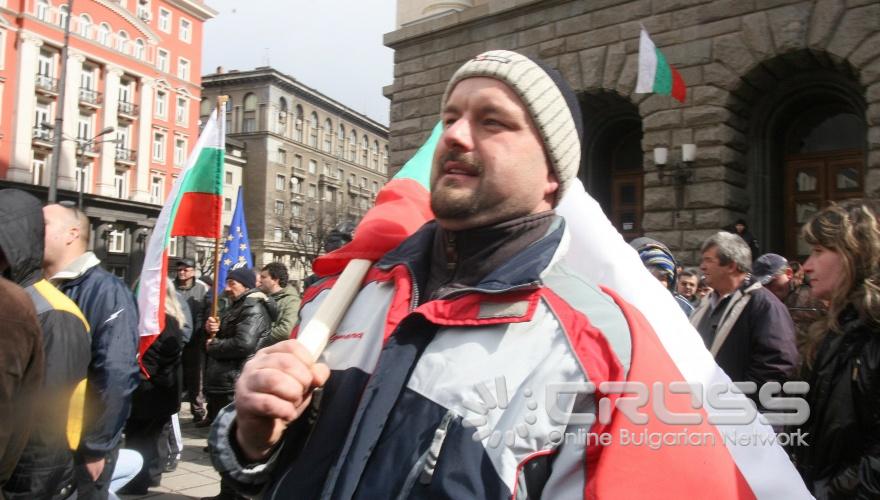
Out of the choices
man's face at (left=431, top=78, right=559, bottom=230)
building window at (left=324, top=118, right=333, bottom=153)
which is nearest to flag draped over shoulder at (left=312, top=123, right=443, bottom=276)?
man's face at (left=431, top=78, right=559, bottom=230)

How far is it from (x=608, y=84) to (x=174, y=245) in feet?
133

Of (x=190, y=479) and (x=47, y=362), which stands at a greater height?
(x=47, y=362)

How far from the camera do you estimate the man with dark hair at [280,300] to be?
259 inches

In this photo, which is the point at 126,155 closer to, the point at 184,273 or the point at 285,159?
the point at 285,159

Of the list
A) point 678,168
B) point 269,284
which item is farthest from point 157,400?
point 678,168

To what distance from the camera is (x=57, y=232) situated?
3.49 meters

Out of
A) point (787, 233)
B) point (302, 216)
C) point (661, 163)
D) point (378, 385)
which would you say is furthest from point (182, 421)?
point (302, 216)

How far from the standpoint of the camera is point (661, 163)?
31.2 ft

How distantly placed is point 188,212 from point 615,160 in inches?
329

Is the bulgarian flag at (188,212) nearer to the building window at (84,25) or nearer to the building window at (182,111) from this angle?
the building window at (84,25)

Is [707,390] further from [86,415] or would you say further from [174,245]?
[174,245]

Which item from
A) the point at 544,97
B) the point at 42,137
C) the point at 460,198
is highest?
the point at 42,137

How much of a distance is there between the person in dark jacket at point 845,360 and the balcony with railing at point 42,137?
4105 cm

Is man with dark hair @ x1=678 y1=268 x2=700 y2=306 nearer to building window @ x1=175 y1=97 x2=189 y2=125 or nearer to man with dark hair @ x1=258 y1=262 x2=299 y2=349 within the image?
man with dark hair @ x1=258 y1=262 x2=299 y2=349
